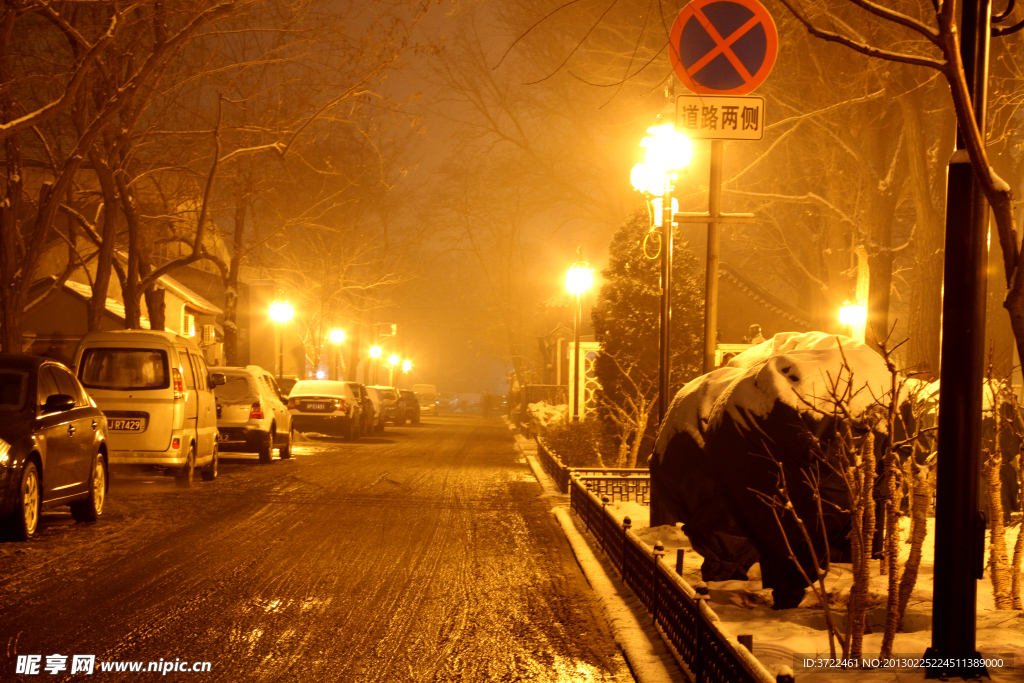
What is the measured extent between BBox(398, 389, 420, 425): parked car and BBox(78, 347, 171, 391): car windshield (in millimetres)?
32385

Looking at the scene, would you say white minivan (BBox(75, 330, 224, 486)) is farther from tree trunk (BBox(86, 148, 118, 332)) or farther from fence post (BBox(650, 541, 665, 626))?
fence post (BBox(650, 541, 665, 626))

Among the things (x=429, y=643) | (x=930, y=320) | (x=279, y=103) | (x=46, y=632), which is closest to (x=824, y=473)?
(x=429, y=643)

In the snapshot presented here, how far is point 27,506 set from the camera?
9547mm

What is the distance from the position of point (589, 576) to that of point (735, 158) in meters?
24.1

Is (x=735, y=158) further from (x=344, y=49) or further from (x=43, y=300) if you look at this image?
(x=43, y=300)

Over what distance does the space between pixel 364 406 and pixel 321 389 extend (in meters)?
2.97

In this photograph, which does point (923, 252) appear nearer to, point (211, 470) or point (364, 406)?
point (211, 470)

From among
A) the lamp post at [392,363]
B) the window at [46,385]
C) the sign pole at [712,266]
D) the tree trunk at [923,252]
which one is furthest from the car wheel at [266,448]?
the lamp post at [392,363]

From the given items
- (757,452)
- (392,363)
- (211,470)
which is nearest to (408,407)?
(211,470)

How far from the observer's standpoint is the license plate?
13742 millimetres

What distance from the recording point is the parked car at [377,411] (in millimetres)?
34784

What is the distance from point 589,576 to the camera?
8445mm

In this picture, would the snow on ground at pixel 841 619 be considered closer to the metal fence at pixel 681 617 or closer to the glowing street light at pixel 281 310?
the metal fence at pixel 681 617

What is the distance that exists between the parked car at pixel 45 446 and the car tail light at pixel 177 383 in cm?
221
